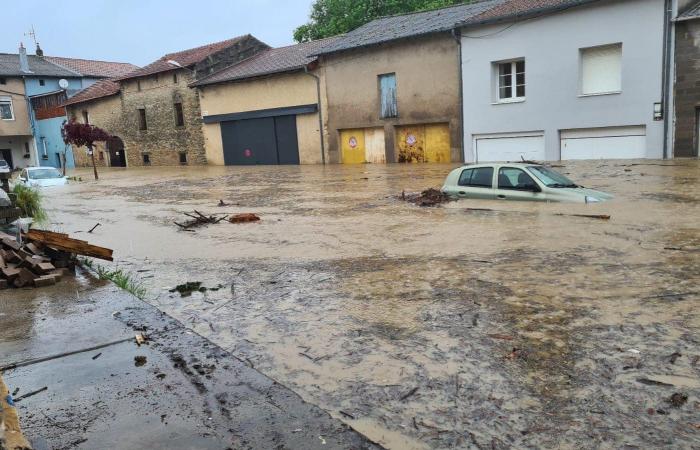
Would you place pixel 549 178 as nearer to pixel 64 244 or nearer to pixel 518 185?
pixel 518 185

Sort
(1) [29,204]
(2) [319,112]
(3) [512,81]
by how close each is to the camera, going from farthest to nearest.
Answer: (2) [319,112], (3) [512,81], (1) [29,204]

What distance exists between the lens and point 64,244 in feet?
24.6

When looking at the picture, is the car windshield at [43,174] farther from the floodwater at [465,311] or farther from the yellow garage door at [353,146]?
the floodwater at [465,311]

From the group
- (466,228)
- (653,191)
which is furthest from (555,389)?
(653,191)

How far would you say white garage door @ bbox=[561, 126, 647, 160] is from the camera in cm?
1967

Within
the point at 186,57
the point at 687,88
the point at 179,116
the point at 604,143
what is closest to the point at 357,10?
the point at 186,57

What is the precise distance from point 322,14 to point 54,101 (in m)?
23.1

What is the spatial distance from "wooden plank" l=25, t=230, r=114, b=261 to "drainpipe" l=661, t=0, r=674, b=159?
18020 millimetres

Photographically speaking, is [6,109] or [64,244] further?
[6,109]

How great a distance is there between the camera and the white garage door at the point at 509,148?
22.0 m

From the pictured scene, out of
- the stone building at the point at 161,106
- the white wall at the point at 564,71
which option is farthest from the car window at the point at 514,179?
the stone building at the point at 161,106

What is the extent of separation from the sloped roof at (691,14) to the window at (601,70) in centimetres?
201

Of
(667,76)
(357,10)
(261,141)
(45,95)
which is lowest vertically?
(261,141)

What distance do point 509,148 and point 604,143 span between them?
364 cm
